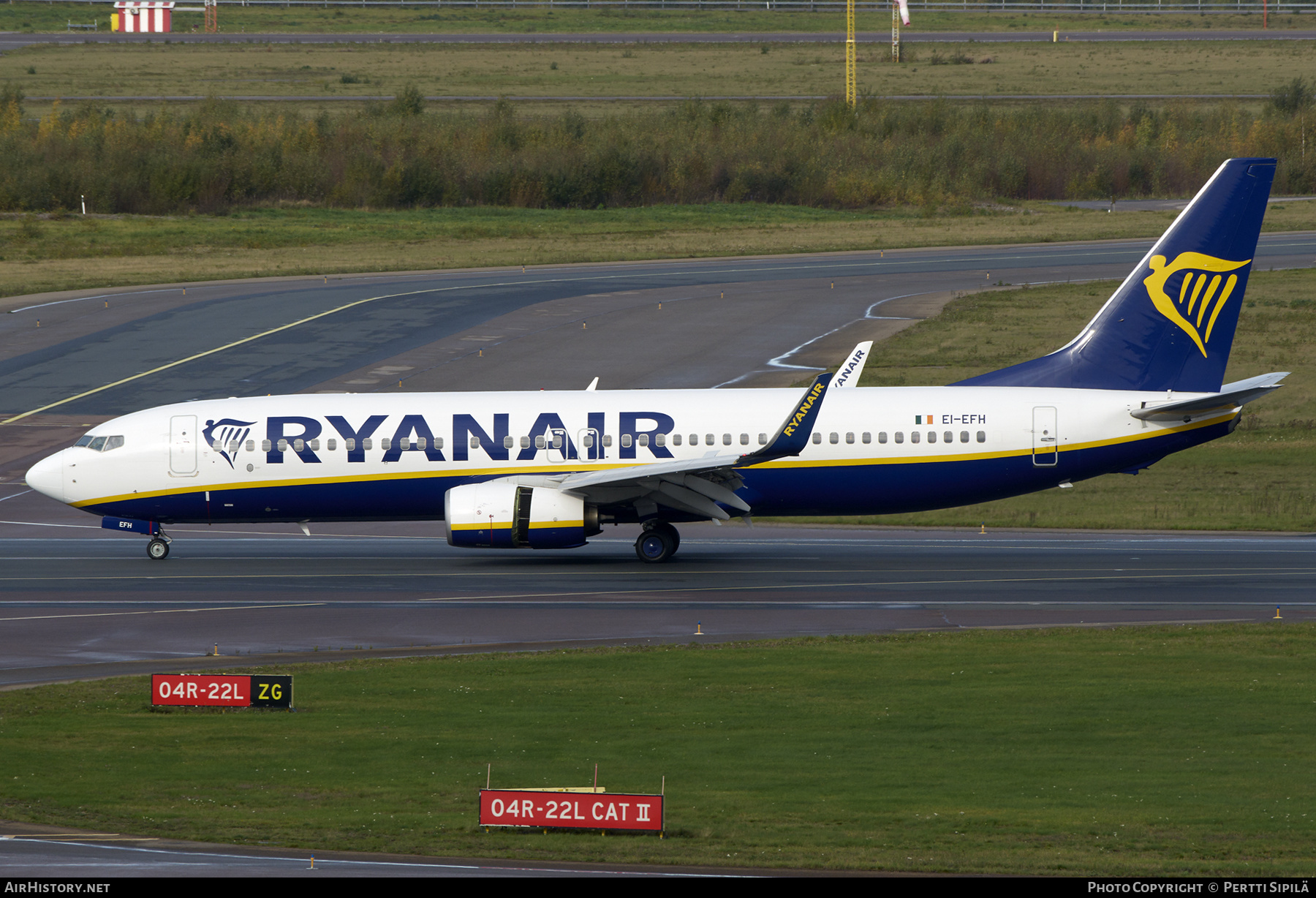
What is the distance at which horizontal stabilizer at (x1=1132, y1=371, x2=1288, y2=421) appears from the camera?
36188mm

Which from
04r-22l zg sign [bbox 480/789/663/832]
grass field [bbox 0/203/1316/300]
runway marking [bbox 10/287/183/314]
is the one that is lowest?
04r-22l zg sign [bbox 480/789/663/832]

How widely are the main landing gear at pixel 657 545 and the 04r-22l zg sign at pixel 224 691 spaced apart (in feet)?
47.8

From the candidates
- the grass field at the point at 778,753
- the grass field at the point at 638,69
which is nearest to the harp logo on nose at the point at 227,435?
the grass field at the point at 778,753

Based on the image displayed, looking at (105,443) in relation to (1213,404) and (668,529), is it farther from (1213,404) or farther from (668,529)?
(1213,404)

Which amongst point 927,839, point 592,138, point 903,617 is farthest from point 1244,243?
point 592,138

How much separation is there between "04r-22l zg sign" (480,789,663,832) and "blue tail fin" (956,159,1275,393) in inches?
918

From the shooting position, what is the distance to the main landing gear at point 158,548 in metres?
40.0

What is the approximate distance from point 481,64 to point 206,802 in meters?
155

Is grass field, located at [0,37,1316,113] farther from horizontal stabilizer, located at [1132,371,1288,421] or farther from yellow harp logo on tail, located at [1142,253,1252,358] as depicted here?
horizontal stabilizer, located at [1132,371,1288,421]

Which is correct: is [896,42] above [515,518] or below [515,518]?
above

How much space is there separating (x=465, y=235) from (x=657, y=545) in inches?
2484

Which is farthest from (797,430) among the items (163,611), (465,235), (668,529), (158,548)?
(465,235)

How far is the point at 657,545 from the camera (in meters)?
38.7

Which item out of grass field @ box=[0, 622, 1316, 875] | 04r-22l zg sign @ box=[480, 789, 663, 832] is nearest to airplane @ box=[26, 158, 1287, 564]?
grass field @ box=[0, 622, 1316, 875]
